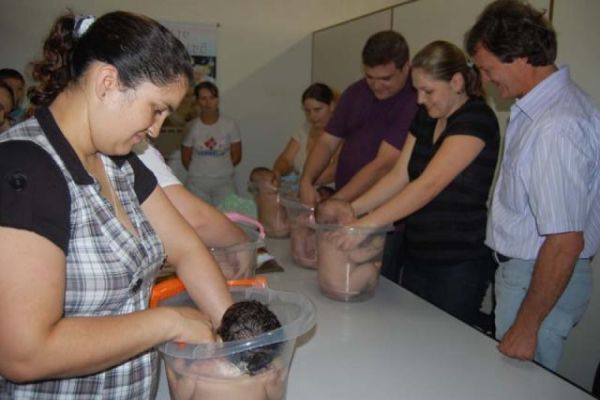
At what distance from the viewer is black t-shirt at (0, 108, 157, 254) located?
63cm

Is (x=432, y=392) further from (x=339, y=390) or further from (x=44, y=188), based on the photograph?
(x=44, y=188)


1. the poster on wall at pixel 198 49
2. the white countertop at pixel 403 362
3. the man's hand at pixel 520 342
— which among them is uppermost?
the poster on wall at pixel 198 49

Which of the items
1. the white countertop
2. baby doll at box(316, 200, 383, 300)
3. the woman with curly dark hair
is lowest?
the white countertop

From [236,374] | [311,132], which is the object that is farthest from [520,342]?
[311,132]

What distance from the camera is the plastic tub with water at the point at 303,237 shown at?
1.85 meters

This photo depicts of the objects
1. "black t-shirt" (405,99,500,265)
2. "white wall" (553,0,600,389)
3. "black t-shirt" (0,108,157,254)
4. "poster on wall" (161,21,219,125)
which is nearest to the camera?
"black t-shirt" (0,108,157,254)

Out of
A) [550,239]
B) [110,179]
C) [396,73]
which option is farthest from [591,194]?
[110,179]

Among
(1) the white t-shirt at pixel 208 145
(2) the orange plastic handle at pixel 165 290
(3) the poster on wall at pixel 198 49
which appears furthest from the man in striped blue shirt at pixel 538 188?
(3) the poster on wall at pixel 198 49

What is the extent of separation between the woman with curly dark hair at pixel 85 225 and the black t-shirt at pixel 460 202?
1084 mm

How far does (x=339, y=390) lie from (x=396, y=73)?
1.50 meters

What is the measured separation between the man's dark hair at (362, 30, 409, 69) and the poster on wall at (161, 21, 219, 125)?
8.69 feet

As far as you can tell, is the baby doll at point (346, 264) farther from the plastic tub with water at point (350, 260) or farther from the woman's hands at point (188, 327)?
the woman's hands at point (188, 327)

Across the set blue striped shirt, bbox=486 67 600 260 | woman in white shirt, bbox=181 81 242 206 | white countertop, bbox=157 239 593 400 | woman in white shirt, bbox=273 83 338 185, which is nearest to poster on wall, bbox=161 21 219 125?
woman in white shirt, bbox=181 81 242 206

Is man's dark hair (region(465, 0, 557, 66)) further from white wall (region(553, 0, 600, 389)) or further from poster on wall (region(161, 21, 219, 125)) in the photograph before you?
poster on wall (region(161, 21, 219, 125))
